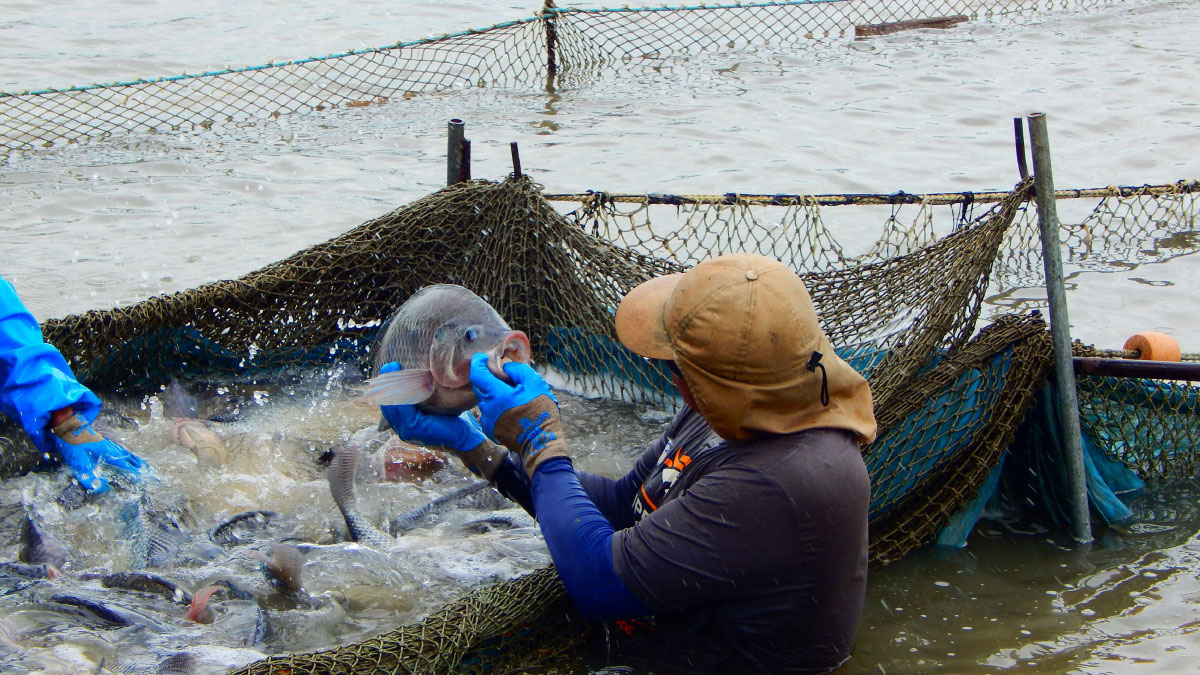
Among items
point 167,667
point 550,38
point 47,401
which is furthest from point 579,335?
point 550,38

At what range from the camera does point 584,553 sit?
256 centimetres

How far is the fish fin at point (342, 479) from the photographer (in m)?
4.11

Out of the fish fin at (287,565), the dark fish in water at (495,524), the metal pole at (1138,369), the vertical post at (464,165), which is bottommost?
the dark fish in water at (495,524)

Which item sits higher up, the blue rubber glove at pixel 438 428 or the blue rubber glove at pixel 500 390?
the blue rubber glove at pixel 500 390

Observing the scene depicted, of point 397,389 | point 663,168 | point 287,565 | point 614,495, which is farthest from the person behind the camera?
point 663,168

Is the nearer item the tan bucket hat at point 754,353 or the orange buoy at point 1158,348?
the tan bucket hat at point 754,353

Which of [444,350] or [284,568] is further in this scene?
[284,568]

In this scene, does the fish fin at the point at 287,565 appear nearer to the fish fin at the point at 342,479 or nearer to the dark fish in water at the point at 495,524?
the fish fin at the point at 342,479

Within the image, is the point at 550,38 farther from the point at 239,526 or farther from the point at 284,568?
the point at 284,568

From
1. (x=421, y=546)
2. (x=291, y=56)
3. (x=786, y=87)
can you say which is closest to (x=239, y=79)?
(x=291, y=56)

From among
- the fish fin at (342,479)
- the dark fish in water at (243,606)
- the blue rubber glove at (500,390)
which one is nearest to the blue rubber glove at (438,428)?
the blue rubber glove at (500,390)

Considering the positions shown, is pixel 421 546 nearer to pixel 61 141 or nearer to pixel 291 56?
pixel 61 141

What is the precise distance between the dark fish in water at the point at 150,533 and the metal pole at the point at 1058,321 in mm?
3394

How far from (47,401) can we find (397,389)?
82.5 inches
